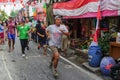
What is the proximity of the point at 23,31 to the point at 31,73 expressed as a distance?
4844 millimetres

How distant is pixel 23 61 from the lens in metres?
13.5

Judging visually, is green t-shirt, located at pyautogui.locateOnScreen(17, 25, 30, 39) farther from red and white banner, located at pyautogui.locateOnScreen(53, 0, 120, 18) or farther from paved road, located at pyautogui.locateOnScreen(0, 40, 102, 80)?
red and white banner, located at pyautogui.locateOnScreen(53, 0, 120, 18)

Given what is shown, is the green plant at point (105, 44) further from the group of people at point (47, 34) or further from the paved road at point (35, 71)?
the group of people at point (47, 34)

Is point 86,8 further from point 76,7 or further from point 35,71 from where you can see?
point 35,71

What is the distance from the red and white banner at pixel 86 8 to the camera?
11000mm

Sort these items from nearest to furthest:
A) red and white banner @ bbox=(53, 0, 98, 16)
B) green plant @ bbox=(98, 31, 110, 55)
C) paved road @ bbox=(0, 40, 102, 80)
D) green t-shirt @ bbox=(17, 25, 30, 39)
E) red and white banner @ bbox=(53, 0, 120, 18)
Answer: paved road @ bbox=(0, 40, 102, 80)
red and white banner @ bbox=(53, 0, 120, 18)
green plant @ bbox=(98, 31, 110, 55)
red and white banner @ bbox=(53, 0, 98, 16)
green t-shirt @ bbox=(17, 25, 30, 39)

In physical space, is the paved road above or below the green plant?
below

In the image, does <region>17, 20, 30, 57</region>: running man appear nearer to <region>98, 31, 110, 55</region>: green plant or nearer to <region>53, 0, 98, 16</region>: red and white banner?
<region>53, 0, 98, 16</region>: red and white banner

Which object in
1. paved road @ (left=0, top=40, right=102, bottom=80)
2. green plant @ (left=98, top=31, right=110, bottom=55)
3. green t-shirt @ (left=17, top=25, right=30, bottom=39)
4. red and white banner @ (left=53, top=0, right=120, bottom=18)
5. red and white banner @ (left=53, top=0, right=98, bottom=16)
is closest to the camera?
paved road @ (left=0, top=40, right=102, bottom=80)

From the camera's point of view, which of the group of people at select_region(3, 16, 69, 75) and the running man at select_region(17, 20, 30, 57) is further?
the running man at select_region(17, 20, 30, 57)

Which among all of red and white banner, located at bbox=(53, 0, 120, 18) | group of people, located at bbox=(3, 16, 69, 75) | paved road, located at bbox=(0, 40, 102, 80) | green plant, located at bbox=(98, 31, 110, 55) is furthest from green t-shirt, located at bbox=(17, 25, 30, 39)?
green plant, located at bbox=(98, 31, 110, 55)

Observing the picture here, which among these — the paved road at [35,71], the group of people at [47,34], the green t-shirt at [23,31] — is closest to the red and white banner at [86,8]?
the group of people at [47,34]

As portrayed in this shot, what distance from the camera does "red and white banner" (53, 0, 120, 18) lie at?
1100 cm

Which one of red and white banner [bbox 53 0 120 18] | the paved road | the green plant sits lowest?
the paved road
